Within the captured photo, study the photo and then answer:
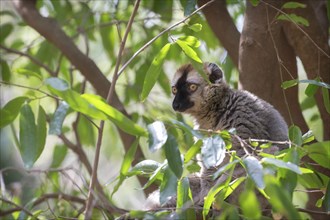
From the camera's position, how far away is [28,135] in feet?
10.1

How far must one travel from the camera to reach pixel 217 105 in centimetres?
481

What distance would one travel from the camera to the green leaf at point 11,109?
315 cm

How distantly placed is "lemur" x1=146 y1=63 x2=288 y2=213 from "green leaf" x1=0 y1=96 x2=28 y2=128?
4.56 feet

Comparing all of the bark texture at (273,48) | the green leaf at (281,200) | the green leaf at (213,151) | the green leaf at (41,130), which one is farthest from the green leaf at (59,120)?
the bark texture at (273,48)

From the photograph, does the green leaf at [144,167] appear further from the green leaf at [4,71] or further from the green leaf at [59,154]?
the green leaf at [4,71]

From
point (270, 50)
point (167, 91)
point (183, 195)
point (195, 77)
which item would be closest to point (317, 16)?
point (270, 50)

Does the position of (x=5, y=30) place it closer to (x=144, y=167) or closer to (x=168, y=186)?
(x=144, y=167)

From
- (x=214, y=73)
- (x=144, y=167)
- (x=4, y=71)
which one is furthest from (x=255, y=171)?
(x=4, y=71)

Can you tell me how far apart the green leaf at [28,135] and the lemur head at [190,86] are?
193cm

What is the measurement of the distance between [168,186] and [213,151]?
1.04 ft

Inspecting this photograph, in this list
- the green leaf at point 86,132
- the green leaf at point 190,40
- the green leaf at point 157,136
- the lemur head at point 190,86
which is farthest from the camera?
the green leaf at point 86,132

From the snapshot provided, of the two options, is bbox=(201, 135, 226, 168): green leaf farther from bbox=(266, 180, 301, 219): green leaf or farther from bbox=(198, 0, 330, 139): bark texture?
bbox=(198, 0, 330, 139): bark texture

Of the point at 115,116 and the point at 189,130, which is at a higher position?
the point at 115,116

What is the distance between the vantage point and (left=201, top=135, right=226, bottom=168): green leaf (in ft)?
8.54
